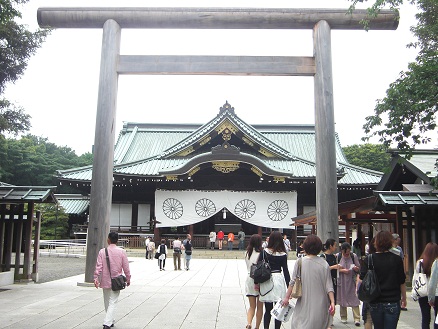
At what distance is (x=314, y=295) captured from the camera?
14.6ft

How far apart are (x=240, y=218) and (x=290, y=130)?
476 inches

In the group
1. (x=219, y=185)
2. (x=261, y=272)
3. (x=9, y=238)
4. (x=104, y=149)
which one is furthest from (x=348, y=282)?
(x=219, y=185)

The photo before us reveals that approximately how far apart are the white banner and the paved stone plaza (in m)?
13.6

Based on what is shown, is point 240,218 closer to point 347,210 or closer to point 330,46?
point 347,210

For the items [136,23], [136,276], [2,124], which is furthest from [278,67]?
[2,124]

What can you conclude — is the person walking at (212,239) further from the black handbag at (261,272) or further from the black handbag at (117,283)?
the black handbag at (261,272)

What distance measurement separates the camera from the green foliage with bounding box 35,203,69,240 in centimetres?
2778

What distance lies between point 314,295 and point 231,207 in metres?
21.2

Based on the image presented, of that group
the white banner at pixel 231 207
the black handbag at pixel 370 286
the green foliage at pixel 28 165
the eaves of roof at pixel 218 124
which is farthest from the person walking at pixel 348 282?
the green foliage at pixel 28 165

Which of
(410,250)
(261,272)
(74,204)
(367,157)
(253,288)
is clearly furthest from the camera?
(367,157)

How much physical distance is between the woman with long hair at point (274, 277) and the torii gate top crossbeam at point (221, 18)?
20.4 feet

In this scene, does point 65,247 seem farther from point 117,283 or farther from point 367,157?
point 367,157

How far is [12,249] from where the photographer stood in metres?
11.9

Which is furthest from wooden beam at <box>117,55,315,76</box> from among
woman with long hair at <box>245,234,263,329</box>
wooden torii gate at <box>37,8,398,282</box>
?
woman with long hair at <box>245,234,263,329</box>
